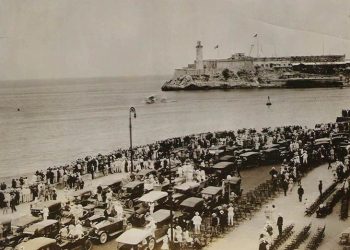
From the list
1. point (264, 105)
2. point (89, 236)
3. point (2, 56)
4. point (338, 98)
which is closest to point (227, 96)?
point (264, 105)

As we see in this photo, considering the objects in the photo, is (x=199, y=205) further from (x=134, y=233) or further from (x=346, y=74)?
(x=346, y=74)

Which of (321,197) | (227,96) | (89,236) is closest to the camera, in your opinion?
(89,236)

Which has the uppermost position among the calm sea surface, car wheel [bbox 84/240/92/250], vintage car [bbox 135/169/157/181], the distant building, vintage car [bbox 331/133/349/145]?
the distant building

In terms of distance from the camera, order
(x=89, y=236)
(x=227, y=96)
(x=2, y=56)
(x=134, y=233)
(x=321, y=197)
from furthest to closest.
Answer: (x=227, y=96) < (x=2, y=56) < (x=321, y=197) < (x=89, y=236) < (x=134, y=233)

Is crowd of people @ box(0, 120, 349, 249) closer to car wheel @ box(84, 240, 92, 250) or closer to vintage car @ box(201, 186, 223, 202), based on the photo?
vintage car @ box(201, 186, 223, 202)

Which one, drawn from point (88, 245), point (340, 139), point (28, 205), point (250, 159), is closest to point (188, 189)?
point (88, 245)

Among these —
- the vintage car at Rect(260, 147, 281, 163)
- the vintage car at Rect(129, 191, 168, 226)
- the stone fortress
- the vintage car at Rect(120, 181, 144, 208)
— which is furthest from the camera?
the stone fortress

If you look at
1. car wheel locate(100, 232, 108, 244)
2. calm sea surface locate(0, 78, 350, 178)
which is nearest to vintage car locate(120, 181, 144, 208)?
car wheel locate(100, 232, 108, 244)

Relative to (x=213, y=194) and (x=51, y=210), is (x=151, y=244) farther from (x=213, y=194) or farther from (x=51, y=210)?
(x=51, y=210)
